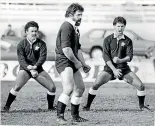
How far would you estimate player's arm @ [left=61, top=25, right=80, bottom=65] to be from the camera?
3174 mm

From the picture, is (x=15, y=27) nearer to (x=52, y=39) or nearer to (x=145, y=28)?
(x=52, y=39)

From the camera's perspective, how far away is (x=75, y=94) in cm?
331

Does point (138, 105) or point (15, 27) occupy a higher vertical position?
point (15, 27)

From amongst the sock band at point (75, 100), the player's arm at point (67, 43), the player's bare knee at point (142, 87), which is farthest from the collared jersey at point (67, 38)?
the player's bare knee at point (142, 87)

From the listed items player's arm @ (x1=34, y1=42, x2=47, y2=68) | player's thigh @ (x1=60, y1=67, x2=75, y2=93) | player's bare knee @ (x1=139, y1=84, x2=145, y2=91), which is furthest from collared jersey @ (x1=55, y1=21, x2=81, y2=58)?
player's bare knee @ (x1=139, y1=84, x2=145, y2=91)

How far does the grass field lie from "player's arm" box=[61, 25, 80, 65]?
0.49 metres

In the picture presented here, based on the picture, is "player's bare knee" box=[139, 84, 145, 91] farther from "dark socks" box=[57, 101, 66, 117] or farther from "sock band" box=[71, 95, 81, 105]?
"dark socks" box=[57, 101, 66, 117]

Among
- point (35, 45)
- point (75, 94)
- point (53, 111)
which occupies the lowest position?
point (53, 111)

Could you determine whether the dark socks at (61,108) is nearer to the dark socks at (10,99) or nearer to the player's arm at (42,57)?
the player's arm at (42,57)

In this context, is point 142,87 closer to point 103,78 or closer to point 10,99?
point 103,78

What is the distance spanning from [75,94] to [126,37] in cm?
77

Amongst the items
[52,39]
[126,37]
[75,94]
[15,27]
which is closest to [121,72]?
[126,37]

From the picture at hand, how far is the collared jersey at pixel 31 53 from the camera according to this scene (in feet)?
12.3

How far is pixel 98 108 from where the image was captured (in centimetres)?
383
